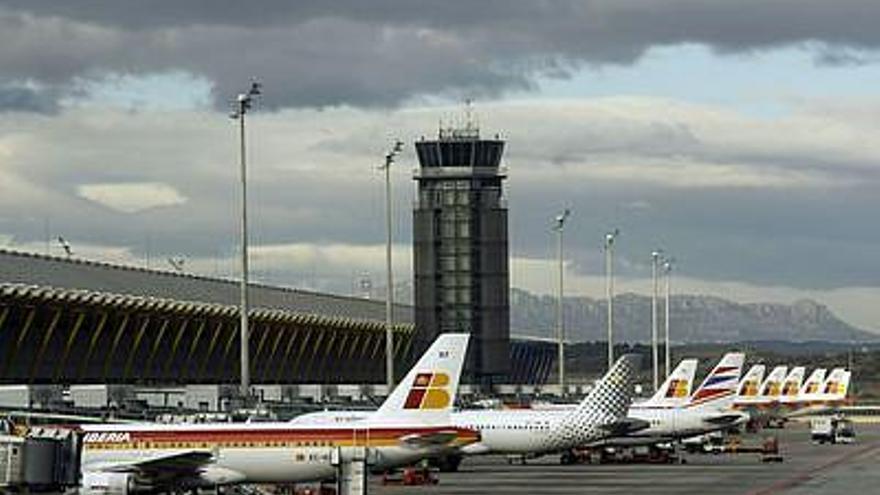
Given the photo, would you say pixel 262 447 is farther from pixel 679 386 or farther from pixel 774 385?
pixel 774 385

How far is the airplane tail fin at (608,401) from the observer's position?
301 feet

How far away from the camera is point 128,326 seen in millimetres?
152000

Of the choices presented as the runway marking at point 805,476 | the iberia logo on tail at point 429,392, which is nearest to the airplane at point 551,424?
the runway marking at point 805,476

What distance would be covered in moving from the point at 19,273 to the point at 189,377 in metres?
39.5

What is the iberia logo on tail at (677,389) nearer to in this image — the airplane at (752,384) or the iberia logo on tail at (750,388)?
the airplane at (752,384)

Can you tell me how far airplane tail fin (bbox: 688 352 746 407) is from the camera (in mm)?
120812

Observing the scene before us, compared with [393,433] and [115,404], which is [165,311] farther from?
[393,433]

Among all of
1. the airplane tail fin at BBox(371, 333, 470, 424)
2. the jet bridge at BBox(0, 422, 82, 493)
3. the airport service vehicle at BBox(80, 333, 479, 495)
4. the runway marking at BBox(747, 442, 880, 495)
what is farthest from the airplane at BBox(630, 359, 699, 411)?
the jet bridge at BBox(0, 422, 82, 493)

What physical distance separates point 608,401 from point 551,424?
131 inches

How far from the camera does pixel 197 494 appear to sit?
227 ft

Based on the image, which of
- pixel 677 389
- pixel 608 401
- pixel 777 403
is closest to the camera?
pixel 608 401

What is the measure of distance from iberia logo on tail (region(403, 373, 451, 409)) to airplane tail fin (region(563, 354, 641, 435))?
23035mm

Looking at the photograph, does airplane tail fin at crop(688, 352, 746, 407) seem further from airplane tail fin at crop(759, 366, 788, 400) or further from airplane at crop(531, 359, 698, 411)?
airplane tail fin at crop(759, 366, 788, 400)

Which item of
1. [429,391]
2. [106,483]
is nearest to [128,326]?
[429,391]
